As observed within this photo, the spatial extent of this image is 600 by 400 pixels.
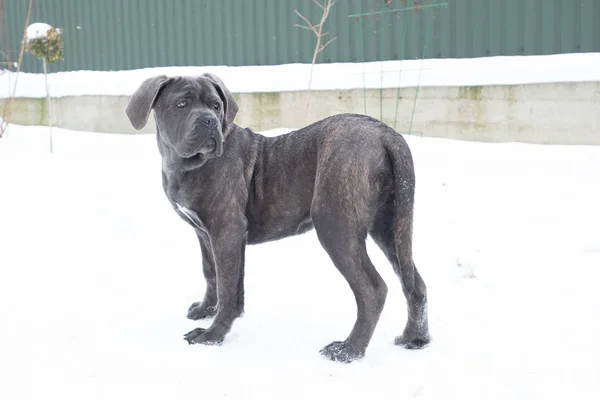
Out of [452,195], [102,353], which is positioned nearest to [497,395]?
[102,353]

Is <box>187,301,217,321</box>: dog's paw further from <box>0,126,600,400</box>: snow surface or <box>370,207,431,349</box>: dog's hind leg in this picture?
<box>370,207,431,349</box>: dog's hind leg

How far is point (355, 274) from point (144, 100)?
1521 millimetres

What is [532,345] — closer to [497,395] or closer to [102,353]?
[497,395]

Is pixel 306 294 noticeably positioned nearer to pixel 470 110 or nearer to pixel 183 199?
pixel 183 199

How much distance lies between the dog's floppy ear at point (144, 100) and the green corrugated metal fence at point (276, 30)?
5.36 metres

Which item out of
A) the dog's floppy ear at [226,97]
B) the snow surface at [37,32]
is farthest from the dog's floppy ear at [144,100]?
the snow surface at [37,32]

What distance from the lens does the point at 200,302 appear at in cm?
427

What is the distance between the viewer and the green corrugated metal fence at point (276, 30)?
7660 millimetres

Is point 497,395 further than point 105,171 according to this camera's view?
No

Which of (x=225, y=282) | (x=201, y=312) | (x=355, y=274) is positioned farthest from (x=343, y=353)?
(x=201, y=312)

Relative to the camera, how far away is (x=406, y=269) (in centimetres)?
346

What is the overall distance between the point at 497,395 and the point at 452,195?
3364mm

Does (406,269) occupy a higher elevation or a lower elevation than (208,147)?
lower

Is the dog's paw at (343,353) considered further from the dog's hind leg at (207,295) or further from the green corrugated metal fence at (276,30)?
the green corrugated metal fence at (276,30)
